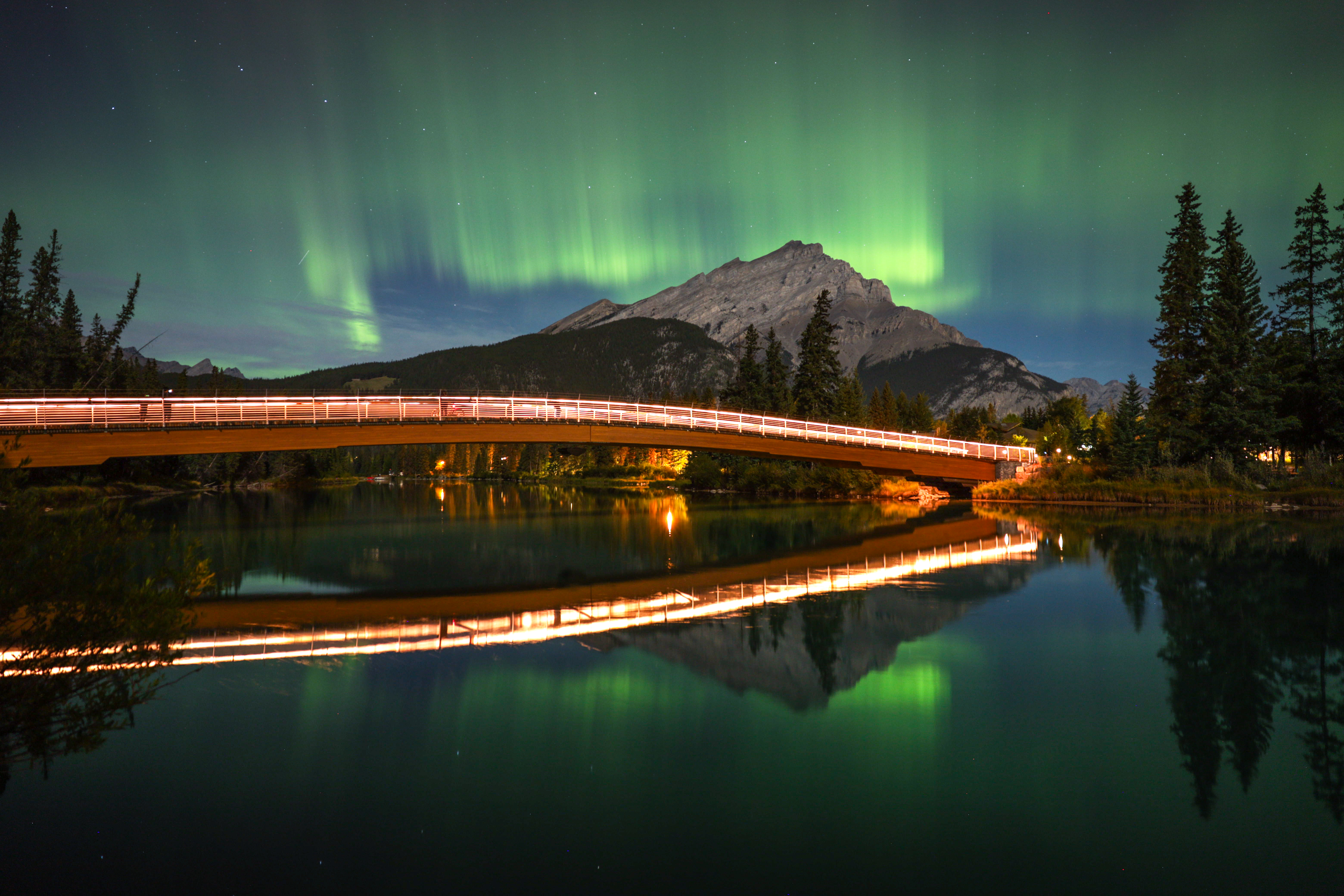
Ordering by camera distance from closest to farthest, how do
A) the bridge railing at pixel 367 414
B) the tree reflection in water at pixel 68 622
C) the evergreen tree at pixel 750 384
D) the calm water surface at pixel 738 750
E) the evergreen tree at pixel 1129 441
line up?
the calm water surface at pixel 738 750 < the tree reflection in water at pixel 68 622 < the bridge railing at pixel 367 414 < the evergreen tree at pixel 1129 441 < the evergreen tree at pixel 750 384

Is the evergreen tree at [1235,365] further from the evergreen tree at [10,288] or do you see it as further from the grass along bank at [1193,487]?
the evergreen tree at [10,288]

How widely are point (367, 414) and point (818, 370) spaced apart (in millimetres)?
50298

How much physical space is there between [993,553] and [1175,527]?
41.4 feet

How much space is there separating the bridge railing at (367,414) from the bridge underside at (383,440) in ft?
0.84

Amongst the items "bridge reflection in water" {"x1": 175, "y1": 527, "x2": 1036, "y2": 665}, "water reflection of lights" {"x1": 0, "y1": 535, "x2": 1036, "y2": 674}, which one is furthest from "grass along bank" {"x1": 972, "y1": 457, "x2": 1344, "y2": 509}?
"water reflection of lights" {"x1": 0, "y1": 535, "x2": 1036, "y2": 674}

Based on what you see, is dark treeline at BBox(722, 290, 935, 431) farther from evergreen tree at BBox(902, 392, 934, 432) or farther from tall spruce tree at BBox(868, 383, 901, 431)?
evergreen tree at BBox(902, 392, 934, 432)

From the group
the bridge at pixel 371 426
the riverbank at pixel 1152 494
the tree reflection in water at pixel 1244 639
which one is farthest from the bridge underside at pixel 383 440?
the tree reflection in water at pixel 1244 639

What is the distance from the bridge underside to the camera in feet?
100

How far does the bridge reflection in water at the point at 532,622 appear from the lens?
12.7 m

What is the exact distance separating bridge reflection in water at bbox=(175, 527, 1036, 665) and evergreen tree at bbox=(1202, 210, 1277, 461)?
110 feet

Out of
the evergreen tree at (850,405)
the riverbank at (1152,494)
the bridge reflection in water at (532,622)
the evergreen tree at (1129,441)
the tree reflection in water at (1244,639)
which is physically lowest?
the bridge reflection in water at (532,622)

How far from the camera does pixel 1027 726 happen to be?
8.62 m

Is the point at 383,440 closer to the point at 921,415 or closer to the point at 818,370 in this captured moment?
the point at 818,370

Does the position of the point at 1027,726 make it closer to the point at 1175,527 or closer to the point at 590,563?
the point at 590,563
